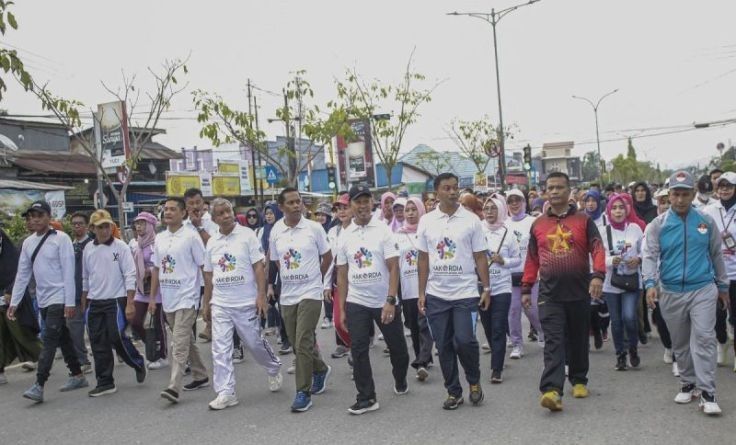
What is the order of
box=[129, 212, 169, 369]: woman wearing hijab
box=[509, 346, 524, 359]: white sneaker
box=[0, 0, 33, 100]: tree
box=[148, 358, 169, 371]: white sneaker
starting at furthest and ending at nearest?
box=[148, 358, 169, 371]: white sneaker → box=[129, 212, 169, 369]: woman wearing hijab → box=[509, 346, 524, 359]: white sneaker → box=[0, 0, 33, 100]: tree

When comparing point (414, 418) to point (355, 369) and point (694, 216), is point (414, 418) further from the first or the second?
point (694, 216)

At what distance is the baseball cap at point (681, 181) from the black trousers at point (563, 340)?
1176 millimetres

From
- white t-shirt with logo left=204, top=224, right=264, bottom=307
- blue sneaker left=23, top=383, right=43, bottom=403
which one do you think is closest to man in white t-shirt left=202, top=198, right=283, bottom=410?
white t-shirt with logo left=204, top=224, right=264, bottom=307

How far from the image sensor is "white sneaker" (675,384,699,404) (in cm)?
588

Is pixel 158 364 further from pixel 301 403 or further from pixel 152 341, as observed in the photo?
pixel 301 403

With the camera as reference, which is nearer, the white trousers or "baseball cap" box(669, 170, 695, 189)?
"baseball cap" box(669, 170, 695, 189)

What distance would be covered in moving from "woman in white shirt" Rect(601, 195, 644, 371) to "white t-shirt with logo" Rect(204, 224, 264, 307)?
350 centimetres

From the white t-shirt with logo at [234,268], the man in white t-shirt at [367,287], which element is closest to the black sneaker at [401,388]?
the man in white t-shirt at [367,287]

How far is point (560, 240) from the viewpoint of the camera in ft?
19.9

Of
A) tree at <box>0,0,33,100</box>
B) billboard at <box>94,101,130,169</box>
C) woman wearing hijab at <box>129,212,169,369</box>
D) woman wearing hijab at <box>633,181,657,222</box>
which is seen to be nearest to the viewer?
tree at <box>0,0,33,100</box>

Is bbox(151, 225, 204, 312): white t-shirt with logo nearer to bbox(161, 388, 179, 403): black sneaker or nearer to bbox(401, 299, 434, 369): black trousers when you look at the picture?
bbox(161, 388, 179, 403): black sneaker

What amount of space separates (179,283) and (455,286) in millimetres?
2795

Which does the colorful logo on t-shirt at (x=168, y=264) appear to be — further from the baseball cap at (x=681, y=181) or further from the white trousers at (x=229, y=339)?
the baseball cap at (x=681, y=181)

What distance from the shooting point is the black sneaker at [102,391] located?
7445 millimetres
